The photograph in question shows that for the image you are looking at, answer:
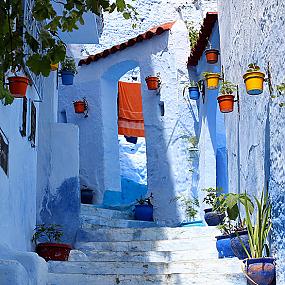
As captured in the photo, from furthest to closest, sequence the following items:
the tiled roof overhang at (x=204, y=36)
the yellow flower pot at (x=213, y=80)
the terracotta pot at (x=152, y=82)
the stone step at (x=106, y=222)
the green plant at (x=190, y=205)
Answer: the terracotta pot at (x=152, y=82) < the green plant at (x=190, y=205) < the tiled roof overhang at (x=204, y=36) < the stone step at (x=106, y=222) < the yellow flower pot at (x=213, y=80)

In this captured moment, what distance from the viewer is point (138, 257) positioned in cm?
835

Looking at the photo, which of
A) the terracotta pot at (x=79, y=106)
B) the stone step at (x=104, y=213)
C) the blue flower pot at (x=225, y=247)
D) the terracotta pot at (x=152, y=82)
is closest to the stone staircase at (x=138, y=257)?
the stone step at (x=104, y=213)

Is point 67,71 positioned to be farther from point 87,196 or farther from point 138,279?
point 138,279

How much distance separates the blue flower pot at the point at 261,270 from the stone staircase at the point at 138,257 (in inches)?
5.5

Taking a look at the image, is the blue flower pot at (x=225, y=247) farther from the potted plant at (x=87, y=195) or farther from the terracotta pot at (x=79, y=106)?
the terracotta pot at (x=79, y=106)

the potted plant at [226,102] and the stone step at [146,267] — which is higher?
the potted plant at [226,102]

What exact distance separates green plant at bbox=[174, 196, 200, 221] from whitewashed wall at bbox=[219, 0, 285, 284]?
219 cm

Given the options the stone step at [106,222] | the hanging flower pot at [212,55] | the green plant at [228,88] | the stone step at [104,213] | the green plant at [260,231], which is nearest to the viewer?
the green plant at [260,231]

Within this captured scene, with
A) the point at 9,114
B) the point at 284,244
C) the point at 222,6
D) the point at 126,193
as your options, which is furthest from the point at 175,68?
the point at 284,244

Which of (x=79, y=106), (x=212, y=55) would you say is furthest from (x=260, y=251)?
(x=79, y=106)

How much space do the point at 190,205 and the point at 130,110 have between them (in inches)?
160

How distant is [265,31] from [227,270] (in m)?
2.55

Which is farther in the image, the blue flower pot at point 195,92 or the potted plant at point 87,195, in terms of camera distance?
the potted plant at point 87,195

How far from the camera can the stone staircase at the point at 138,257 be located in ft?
22.6
